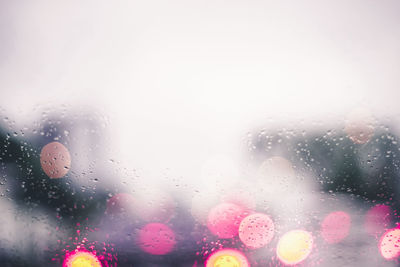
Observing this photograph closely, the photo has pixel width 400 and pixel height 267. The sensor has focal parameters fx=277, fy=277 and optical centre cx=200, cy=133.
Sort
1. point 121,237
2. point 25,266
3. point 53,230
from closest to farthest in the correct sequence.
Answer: point 25,266
point 53,230
point 121,237

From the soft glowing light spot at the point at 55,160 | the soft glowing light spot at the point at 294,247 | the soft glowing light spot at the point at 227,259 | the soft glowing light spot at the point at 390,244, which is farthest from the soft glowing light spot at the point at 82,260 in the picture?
the soft glowing light spot at the point at 390,244

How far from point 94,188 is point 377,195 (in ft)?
8.41

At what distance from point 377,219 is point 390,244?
0.26 m

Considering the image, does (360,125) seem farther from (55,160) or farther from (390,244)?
(55,160)

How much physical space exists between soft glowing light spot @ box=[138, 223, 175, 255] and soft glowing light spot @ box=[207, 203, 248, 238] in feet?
1.59

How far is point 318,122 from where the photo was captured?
8.27ft

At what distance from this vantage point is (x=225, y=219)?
2.58 m

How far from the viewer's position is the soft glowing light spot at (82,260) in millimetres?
2165

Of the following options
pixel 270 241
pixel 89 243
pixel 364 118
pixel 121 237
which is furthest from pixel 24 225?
pixel 364 118

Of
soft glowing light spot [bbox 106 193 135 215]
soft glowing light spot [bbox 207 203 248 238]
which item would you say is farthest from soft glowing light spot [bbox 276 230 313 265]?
soft glowing light spot [bbox 106 193 135 215]

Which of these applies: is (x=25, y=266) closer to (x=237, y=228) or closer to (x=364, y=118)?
(x=237, y=228)

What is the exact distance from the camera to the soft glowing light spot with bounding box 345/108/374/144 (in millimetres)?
2379

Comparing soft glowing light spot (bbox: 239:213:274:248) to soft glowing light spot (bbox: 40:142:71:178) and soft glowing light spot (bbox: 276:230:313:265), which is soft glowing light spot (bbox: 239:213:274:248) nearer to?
soft glowing light spot (bbox: 276:230:313:265)

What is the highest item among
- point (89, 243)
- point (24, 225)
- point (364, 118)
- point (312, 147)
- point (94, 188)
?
point (364, 118)
